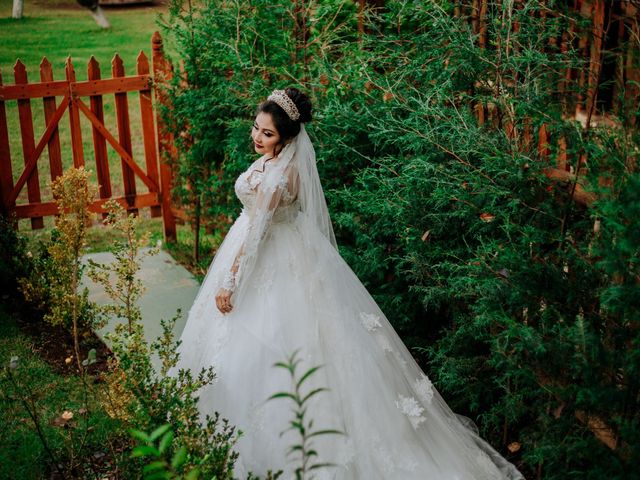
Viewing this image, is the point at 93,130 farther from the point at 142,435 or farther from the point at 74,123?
the point at 142,435

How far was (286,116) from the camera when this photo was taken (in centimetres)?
393

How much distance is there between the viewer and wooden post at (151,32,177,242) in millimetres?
7078

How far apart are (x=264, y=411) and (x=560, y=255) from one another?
160 cm

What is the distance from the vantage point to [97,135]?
746cm

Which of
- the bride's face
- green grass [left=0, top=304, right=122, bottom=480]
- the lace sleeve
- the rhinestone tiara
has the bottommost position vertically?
green grass [left=0, top=304, right=122, bottom=480]

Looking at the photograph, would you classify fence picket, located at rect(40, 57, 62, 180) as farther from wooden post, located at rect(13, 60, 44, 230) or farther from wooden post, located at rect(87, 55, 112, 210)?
wooden post, located at rect(87, 55, 112, 210)

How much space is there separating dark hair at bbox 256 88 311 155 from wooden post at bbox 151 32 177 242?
132 inches

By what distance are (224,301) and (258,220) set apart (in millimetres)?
465

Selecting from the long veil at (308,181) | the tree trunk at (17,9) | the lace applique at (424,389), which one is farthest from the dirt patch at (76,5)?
the lace applique at (424,389)

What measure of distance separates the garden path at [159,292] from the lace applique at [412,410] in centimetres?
221

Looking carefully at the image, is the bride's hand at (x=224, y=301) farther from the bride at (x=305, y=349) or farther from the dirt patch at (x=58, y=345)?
the dirt patch at (x=58, y=345)

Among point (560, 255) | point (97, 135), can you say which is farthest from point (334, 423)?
point (97, 135)

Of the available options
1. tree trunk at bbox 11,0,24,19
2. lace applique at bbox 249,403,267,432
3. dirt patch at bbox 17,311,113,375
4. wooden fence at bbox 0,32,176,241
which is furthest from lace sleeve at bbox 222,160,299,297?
tree trunk at bbox 11,0,24,19

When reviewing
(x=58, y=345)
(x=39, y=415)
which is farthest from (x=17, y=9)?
(x=39, y=415)
